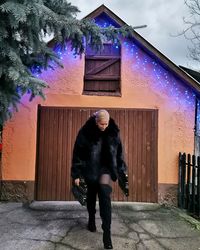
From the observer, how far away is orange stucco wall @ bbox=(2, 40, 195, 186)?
788 cm

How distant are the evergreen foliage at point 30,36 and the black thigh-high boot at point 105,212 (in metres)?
1.87

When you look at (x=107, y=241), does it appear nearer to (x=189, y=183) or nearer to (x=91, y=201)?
(x=91, y=201)

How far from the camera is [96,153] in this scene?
5.26 metres

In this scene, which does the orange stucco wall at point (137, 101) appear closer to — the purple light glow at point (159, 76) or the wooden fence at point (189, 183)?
the purple light glow at point (159, 76)

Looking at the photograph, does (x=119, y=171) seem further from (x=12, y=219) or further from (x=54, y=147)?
(x=54, y=147)

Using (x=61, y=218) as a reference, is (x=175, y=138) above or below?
above

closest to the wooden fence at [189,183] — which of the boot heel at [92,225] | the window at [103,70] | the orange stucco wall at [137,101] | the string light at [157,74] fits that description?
the orange stucco wall at [137,101]

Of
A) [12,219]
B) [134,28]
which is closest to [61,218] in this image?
[12,219]

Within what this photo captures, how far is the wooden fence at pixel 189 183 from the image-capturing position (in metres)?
7.21

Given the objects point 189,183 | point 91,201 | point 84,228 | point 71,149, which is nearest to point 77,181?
point 91,201

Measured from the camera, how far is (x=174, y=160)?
796 centimetres

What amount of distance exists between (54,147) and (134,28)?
3032 mm

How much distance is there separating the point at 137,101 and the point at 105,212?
11.7 feet

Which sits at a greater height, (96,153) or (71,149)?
(96,153)
